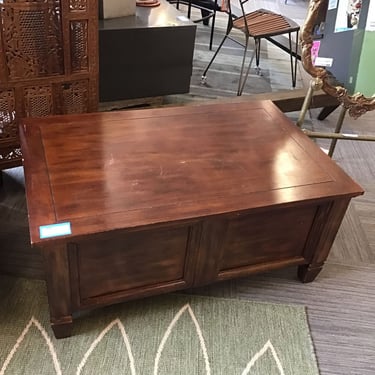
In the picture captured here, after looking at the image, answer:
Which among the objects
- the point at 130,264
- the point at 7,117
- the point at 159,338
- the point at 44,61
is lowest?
the point at 159,338

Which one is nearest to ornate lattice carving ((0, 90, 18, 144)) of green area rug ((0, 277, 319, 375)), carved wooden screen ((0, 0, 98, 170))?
carved wooden screen ((0, 0, 98, 170))

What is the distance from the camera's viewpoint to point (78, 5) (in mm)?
1662

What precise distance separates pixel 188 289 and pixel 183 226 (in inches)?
15.3

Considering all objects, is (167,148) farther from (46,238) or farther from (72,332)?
(72,332)

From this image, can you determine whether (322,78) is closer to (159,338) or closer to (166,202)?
(166,202)

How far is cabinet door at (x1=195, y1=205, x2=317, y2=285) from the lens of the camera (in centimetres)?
138

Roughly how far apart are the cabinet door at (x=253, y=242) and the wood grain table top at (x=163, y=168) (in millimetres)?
85

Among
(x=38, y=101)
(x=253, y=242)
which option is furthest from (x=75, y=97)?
(x=253, y=242)

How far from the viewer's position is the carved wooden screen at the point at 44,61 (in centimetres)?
163

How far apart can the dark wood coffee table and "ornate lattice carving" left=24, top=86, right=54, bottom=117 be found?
10.0 inches

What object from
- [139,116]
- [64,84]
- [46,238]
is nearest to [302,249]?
[139,116]

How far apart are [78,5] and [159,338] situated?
1183mm

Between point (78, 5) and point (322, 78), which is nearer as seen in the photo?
point (78, 5)

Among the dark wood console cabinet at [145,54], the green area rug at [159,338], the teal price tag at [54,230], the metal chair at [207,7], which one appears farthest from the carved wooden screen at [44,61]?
the metal chair at [207,7]
